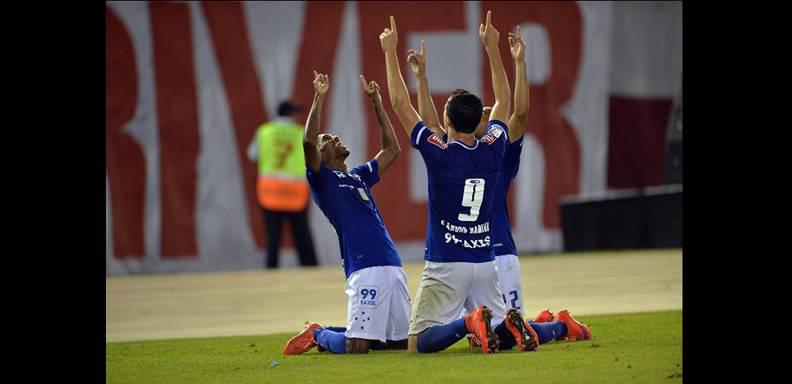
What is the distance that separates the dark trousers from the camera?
56.9 feet

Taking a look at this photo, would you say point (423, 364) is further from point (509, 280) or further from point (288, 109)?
point (288, 109)

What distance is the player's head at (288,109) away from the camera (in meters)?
17.3

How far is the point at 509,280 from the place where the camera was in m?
9.45

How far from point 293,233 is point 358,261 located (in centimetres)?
849

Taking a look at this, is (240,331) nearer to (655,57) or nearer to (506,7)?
(506,7)

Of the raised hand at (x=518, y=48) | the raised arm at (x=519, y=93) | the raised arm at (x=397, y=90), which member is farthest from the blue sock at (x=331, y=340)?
the raised hand at (x=518, y=48)

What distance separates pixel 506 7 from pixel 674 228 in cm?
387

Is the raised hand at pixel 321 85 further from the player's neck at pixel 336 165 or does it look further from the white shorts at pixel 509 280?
the white shorts at pixel 509 280

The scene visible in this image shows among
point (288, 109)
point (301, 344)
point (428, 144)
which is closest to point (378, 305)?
point (301, 344)

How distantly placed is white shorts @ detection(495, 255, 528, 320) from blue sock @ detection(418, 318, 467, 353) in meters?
1.05

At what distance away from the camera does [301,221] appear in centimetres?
1753

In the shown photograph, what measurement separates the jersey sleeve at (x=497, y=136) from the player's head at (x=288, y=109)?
28.9 ft

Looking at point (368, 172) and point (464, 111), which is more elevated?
point (464, 111)

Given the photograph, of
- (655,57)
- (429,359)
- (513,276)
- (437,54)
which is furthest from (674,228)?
(429,359)
